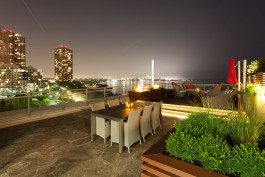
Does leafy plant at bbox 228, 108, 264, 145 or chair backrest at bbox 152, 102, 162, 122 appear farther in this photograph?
chair backrest at bbox 152, 102, 162, 122

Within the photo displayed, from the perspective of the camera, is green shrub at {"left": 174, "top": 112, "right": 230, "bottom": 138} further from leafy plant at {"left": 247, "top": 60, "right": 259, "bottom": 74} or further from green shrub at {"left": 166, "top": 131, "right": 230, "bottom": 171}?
leafy plant at {"left": 247, "top": 60, "right": 259, "bottom": 74}

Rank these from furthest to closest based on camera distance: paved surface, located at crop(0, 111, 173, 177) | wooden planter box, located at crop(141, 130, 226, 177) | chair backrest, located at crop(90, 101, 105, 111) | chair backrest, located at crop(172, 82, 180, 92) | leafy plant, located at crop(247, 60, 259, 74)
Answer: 1. leafy plant, located at crop(247, 60, 259, 74)
2. chair backrest, located at crop(172, 82, 180, 92)
3. chair backrest, located at crop(90, 101, 105, 111)
4. paved surface, located at crop(0, 111, 173, 177)
5. wooden planter box, located at crop(141, 130, 226, 177)

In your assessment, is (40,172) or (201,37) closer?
(40,172)

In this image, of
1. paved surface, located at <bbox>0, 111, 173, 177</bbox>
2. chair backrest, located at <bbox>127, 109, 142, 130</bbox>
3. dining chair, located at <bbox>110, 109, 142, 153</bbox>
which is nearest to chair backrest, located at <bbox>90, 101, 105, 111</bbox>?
paved surface, located at <bbox>0, 111, 173, 177</bbox>

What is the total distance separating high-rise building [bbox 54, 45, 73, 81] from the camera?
136500 mm

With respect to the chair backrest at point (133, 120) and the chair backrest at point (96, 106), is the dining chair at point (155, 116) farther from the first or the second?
the chair backrest at point (96, 106)

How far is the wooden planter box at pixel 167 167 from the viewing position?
183 centimetres

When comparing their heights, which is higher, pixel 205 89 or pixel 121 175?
pixel 205 89

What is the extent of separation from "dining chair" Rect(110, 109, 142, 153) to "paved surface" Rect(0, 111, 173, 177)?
0.68 feet

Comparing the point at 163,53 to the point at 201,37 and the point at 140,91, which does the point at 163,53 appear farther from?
the point at 140,91

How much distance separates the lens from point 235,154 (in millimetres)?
1832

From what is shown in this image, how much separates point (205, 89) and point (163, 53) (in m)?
24.8

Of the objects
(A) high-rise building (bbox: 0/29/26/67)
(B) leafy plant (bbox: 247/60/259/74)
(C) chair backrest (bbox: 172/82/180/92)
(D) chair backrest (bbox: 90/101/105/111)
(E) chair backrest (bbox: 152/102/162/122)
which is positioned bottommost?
(E) chair backrest (bbox: 152/102/162/122)

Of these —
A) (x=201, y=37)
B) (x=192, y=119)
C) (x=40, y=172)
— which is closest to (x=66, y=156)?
(x=40, y=172)
